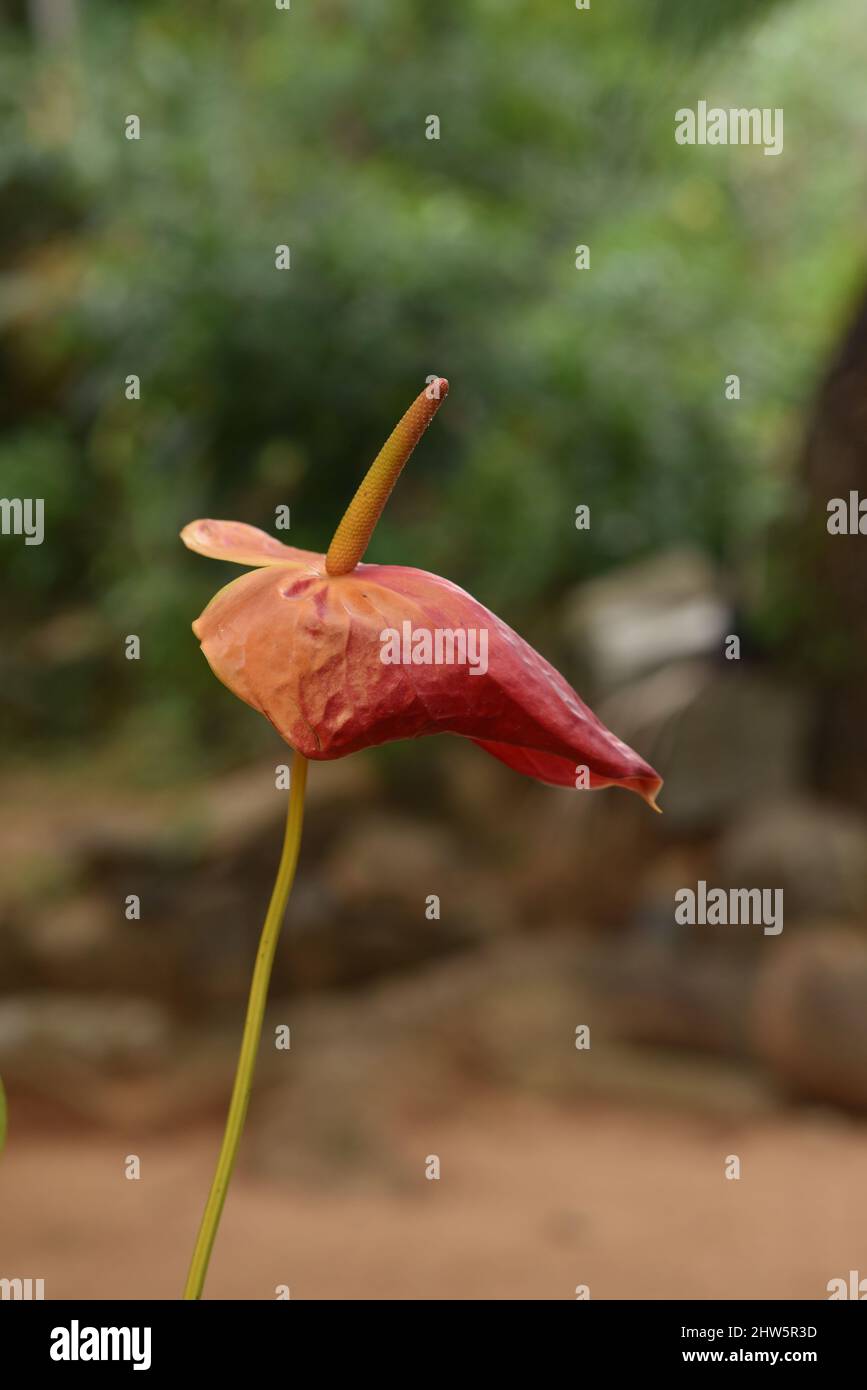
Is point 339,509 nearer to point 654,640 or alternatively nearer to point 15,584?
point 654,640

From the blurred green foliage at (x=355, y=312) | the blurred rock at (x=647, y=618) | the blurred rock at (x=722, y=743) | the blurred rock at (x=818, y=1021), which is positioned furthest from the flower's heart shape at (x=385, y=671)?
the blurred rock at (x=647, y=618)

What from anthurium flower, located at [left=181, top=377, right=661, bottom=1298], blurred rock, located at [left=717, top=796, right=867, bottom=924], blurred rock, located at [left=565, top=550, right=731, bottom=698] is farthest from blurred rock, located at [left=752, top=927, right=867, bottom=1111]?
anthurium flower, located at [left=181, top=377, right=661, bottom=1298]

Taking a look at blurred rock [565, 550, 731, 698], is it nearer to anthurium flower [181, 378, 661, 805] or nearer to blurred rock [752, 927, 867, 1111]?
blurred rock [752, 927, 867, 1111]

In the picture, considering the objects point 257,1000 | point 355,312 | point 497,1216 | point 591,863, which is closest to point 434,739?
point 591,863

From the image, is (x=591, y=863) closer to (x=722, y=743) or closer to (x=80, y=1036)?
(x=722, y=743)
